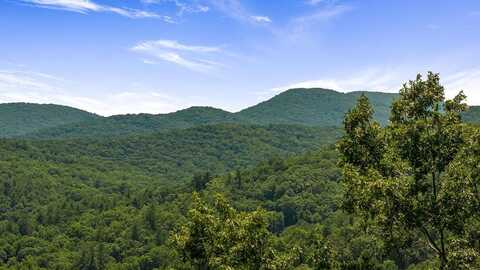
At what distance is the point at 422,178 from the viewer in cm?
2089

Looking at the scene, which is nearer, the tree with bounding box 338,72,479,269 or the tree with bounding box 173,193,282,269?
the tree with bounding box 338,72,479,269

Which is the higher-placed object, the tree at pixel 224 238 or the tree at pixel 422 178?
the tree at pixel 422 178

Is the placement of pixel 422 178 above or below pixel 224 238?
above

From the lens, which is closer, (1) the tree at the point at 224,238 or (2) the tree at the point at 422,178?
(2) the tree at the point at 422,178

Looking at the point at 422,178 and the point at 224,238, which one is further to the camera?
the point at 224,238

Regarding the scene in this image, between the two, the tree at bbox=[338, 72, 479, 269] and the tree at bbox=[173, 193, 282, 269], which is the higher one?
the tree at bbox=[338, 72, 479, 269]

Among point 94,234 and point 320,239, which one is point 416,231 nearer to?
point 320,239

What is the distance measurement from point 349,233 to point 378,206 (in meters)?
132

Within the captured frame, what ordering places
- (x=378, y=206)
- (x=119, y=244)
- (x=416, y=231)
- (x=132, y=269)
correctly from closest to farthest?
(x=378, y=206) → (x=416, y=231) → (x=132, y=269) → (x=119, y=244)

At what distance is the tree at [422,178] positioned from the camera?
2014cm

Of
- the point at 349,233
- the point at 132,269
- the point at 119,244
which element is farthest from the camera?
the point at 119,244

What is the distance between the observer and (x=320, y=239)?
2244cm

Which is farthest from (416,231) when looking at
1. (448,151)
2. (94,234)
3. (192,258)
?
(94,234)

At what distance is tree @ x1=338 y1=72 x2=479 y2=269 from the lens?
20141mm
